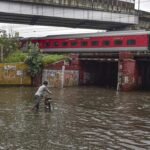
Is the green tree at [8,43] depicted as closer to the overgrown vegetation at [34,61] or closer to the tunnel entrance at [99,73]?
the overgrown vegetation at [34,61]

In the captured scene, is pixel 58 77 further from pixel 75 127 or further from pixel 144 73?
pixel 75 127

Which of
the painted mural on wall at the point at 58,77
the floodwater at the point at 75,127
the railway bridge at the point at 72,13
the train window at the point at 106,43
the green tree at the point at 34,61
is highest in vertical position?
the railway bridge at the point at 72,13

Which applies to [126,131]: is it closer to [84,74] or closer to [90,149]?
[90,149]

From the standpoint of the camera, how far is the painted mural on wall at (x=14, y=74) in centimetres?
4494

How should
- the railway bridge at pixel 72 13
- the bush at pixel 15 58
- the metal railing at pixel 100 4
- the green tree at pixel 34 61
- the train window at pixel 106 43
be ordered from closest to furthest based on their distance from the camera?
the green tree at pixel 34 61 < the train window at pixel 106 43 < the bush at pixel 15 58 < the railway bridge at pixel 72 13 < the metal railing at pixel 100 4

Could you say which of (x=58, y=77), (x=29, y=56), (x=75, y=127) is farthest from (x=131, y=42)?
(x=75, y=127)

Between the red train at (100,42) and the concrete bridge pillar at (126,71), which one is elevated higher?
the red train at (100,42)

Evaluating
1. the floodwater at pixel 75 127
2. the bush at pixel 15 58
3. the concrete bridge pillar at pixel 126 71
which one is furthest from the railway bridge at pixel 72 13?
the floodwater at pixel 75 127

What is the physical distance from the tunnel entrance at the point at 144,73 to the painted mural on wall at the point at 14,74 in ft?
42.0

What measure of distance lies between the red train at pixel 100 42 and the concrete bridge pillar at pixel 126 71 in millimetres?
1756

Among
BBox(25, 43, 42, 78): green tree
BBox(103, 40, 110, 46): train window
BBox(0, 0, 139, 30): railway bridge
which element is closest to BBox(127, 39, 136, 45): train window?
BBox(103, 40, 110, 46): train window

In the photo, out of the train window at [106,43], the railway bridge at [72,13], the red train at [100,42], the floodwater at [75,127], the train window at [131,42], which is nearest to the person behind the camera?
the floodwater at [75,127]

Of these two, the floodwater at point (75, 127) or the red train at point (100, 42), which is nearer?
the floodwater at point (75, 127)

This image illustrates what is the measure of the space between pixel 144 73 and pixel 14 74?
15.6m
